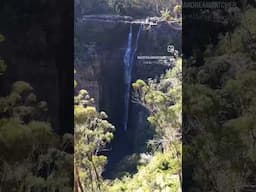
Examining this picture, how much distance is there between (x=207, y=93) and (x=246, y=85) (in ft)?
0.67

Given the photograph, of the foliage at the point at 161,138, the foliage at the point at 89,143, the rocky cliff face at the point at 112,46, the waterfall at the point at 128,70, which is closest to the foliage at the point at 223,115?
the foliage at the point at 161,138

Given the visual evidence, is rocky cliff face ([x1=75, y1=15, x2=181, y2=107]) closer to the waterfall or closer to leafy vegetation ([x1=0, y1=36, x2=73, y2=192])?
the waterfall

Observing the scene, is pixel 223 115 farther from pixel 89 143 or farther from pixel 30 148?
pixel 30 148

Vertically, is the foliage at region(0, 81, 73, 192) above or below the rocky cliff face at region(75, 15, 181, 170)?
below

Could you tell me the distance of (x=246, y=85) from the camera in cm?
307

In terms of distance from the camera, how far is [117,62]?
3088mm

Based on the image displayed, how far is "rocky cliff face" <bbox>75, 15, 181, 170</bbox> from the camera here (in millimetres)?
3080

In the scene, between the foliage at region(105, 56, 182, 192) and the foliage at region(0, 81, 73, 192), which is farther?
the foliage at region(105, 56, 182, 192)

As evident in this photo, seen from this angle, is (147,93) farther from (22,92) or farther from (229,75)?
(22,92)

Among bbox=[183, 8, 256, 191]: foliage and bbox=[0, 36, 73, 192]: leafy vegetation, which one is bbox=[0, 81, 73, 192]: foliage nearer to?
bbox=[0, 36, 73, 192]: leafy vegetation

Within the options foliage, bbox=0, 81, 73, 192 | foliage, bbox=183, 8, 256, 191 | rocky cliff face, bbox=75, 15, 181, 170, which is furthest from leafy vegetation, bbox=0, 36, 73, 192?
foliage, bbox=183, 8, 256, 191

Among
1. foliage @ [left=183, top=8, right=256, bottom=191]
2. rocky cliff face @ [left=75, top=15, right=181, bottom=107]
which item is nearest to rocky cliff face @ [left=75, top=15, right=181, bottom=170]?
rocky cliff face @ [left=75, top=15, right=181, bottom=107]

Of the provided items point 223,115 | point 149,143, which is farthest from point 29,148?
point 223,115

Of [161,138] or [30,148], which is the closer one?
[30,148]
